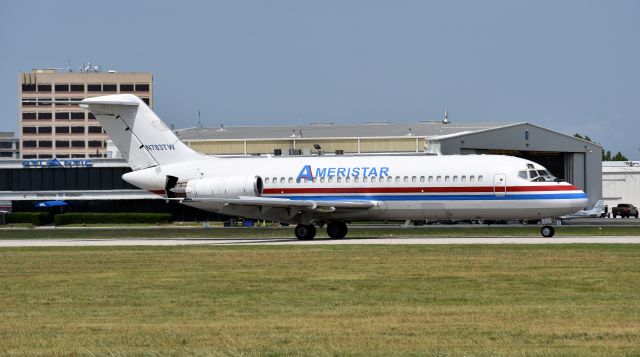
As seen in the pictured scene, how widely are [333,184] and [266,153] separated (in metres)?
46.3

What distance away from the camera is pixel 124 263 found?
116ft

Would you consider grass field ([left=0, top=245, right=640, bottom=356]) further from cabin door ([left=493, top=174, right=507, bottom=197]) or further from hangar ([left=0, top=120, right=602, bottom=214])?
hangar ([left=0, top=120, right=602, bottom=214])

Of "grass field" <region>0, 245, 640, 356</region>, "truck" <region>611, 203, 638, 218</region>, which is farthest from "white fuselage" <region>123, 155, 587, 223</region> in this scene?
"truck" <region>611, 203, 638, 218</region>

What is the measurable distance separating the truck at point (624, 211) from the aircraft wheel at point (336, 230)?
2508 inches

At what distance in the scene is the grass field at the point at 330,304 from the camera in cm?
1722

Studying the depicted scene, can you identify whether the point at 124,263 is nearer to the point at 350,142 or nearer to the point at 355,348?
the point at 355,348

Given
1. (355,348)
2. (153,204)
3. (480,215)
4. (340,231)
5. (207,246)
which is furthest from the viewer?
(153,204)

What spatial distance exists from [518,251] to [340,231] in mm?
16650

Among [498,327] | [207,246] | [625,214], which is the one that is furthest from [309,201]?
[625,214]

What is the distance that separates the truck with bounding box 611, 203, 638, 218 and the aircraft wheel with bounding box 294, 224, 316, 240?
65521 millimetres

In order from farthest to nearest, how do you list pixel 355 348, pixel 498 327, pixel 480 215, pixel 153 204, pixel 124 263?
1. pixel 153 204
2. pixel 480 215
3. pixel 124 263
4. pixel 498 327
5. pixel 355 348

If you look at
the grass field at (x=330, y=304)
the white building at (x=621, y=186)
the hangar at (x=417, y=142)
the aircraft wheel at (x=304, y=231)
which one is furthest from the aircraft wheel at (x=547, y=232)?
the white building at (x=621, y=186)

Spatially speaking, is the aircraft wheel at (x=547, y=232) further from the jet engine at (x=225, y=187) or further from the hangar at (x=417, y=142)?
the hangar at (x=417, y=142)

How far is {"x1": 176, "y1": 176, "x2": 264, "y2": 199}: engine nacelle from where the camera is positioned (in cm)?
5178
